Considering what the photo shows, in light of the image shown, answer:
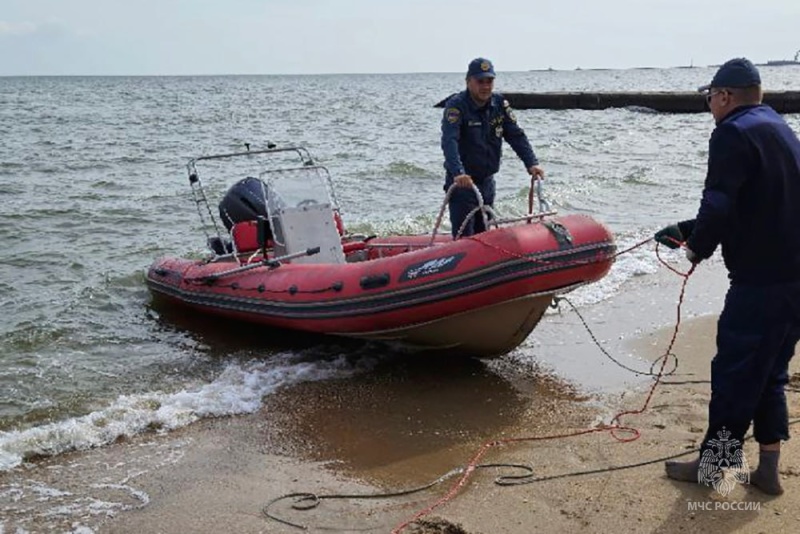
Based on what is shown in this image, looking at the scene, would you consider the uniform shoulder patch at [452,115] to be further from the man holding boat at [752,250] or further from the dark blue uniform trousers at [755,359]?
the dark blue uniform trousers at [755,359]

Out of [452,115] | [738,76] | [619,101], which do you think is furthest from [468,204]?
[619,101]

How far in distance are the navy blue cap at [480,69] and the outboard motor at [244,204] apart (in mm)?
2430

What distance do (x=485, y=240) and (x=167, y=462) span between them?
2.09 meters

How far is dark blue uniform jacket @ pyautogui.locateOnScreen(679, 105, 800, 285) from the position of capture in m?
3.06

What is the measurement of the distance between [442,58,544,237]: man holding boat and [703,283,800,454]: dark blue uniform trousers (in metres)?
2.43

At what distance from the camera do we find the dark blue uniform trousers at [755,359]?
319cm

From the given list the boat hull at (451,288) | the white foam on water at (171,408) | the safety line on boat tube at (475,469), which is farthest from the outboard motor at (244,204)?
the safety line on boat tube at (475,469)

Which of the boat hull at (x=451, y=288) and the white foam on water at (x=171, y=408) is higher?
the boat hull at (x=451, y=288)

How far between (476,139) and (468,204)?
44 centimetres

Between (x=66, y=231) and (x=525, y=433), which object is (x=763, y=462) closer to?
(x=525, y=433)

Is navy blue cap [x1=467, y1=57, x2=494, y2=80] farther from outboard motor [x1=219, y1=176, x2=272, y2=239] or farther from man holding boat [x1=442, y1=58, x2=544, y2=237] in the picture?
outboard motor [x1=219, y1=176, x2=272, y2=239]

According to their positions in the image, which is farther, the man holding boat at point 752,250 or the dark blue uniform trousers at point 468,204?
the dark blue uniform trousers at point 468,204

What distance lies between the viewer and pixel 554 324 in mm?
6543

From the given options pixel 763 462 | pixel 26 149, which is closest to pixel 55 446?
pixel 763 462
